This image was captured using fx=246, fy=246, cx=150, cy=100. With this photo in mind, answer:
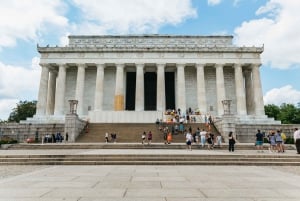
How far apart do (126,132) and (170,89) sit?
922 inches

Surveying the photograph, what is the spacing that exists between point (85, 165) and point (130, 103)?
126ft

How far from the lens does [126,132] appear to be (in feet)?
100

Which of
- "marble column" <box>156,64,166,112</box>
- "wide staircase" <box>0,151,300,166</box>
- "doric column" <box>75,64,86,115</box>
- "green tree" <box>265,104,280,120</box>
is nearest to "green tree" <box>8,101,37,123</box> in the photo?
"doric column" <box>75,64,86,115</box>

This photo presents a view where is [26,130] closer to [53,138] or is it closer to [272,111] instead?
[53,138]

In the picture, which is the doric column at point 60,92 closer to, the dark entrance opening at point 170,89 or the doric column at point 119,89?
the doric column at point 119,89

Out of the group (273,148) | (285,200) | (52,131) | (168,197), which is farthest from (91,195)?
(52,131)

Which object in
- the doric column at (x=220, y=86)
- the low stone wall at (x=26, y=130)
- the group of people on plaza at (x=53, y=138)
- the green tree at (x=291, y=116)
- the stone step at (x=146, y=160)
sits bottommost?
the stone step at (x=146, y=160)

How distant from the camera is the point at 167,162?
13.4 metres

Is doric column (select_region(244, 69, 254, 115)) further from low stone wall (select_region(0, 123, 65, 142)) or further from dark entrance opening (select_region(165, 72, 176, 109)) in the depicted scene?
low stone wall (select_region(0, 123, 65, 142))

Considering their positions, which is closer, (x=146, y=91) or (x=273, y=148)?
(x=273, y=148)

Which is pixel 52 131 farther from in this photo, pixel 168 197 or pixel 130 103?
pixel 168 197

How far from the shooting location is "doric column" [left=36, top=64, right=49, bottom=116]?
144 ft

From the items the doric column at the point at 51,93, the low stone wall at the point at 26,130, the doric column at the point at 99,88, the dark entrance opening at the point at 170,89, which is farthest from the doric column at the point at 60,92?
the dark entrance opening at the point at 170,89

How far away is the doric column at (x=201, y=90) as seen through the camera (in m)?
44.1
